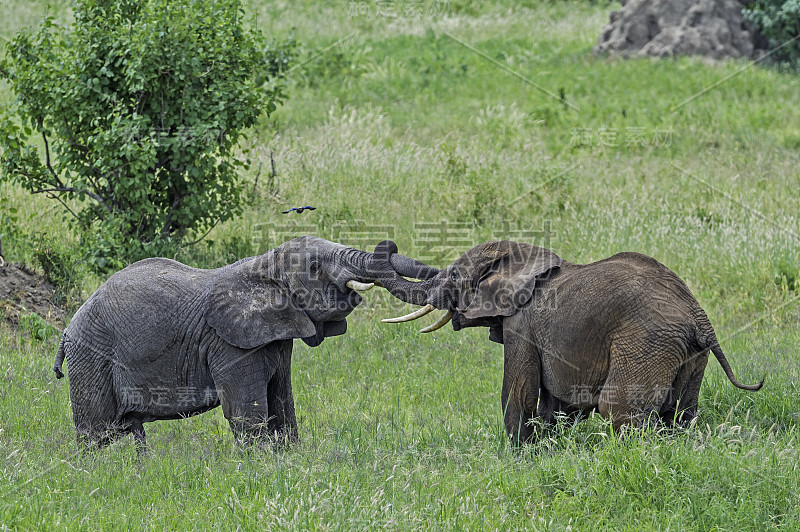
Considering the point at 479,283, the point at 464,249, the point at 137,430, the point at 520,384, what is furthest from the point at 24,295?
the point at 520,384

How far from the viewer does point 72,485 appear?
5.61 metres

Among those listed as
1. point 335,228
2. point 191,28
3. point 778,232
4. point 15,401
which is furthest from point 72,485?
point 778,232

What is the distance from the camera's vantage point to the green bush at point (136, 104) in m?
10.2

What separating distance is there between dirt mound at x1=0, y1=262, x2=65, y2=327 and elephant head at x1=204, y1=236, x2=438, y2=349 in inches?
174

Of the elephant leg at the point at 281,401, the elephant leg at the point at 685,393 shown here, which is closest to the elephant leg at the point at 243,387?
the elephant leg at the point at 281,401

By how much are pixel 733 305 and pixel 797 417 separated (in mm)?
4013

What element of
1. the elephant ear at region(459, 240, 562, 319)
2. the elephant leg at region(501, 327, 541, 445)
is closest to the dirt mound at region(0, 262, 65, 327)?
the elephant ear at region(459, 240, 562, 319)

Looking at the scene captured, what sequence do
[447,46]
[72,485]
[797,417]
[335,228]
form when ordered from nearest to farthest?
[72,485], [797,417], [335,228], [447,46]

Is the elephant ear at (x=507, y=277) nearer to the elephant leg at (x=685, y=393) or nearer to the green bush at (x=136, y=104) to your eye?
the elephant leg at (x=685, y=393)

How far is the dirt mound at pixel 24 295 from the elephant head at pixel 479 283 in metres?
5.23

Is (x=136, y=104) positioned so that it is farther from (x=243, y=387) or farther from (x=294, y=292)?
(x=243, y=387)

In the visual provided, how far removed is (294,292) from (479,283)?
130cm

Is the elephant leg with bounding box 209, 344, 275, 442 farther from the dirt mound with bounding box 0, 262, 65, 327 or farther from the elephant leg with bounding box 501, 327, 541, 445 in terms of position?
the dirt mound with bounding box 0, 262, 65, 327

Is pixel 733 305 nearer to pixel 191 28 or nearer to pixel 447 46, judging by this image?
pixel 191 28
